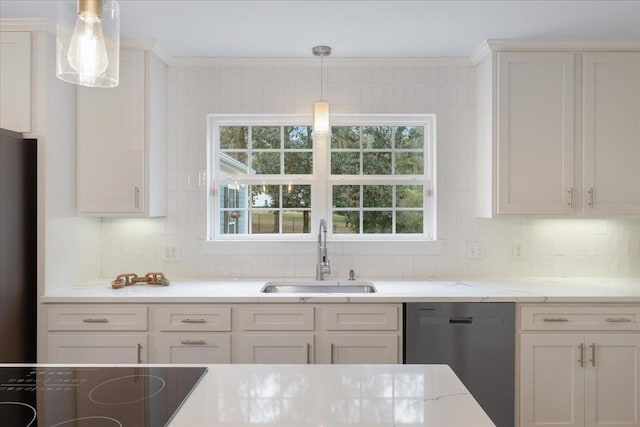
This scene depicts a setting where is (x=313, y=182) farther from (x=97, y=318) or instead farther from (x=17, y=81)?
(x=17, y=81)

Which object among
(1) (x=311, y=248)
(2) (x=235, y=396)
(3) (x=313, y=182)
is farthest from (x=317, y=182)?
(2) (x=235, y=396)

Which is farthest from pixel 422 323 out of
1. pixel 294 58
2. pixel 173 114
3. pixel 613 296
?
pixel 173 114

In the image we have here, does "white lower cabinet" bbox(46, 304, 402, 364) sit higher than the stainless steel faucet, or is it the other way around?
the stainless steel faucet

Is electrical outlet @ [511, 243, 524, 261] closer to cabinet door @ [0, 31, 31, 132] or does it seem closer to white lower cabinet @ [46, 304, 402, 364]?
white lower cabinet @ [46, 304, 402, 364]

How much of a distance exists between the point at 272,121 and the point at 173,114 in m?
0.68

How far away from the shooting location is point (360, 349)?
8.52 feet

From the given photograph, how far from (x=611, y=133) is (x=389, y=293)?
1.68 meters

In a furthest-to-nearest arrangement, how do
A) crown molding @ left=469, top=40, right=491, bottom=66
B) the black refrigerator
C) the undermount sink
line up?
the undermount sink < crown molding @ left=469, top=40, right=491, bottom=66 < the black refrigerator

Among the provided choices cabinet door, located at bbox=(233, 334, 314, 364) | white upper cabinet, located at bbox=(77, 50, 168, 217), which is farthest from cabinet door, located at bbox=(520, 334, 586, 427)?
white upper cabinet, located at bbox=(77, 50, 168, 217)

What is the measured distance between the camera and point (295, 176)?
11.0 feet

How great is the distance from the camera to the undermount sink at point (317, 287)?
3084mm

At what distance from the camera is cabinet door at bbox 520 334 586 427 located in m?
2.58

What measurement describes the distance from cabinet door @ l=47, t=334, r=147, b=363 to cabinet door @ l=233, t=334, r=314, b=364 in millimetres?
554

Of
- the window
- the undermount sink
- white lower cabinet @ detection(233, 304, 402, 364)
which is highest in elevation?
the window
